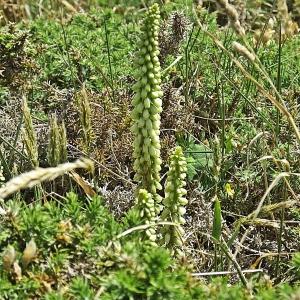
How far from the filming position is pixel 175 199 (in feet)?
9.07

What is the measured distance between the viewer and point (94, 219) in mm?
2379

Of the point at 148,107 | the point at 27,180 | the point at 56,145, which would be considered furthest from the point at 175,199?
the point at 27,180

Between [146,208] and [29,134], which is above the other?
[29,134]

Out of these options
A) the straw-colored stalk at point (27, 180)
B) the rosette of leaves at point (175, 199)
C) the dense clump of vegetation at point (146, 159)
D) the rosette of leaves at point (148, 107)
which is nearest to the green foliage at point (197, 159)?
the dense clump of vegetation at point (146, 159)

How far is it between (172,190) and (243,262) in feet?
→ 2.43

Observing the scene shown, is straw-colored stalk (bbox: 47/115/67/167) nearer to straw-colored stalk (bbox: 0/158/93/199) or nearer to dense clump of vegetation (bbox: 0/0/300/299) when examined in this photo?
dense clump of vegetation (bbox: 0/0/300/299)

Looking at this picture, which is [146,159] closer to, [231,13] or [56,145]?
[56,145]

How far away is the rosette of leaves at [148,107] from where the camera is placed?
8.96 ft

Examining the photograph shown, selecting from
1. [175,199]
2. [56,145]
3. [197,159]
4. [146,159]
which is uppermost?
[56,145]

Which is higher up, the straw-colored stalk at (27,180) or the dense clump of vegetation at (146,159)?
the straw-colored stalk at (27,180)

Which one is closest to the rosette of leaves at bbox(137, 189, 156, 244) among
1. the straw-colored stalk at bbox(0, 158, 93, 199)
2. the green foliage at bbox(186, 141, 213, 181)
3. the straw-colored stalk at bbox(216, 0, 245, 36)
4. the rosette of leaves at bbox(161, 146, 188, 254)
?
the rosette of leaves at bbox(161, 146, 188, 254)

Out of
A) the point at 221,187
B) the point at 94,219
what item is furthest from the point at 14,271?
the point at 221,187

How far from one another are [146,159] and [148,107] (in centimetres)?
21

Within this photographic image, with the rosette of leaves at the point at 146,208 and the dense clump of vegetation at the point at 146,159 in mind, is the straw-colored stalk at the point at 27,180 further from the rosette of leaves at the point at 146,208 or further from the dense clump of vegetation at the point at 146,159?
the rosette of leaves at the point at 146,208
